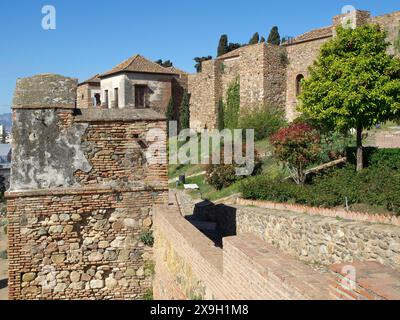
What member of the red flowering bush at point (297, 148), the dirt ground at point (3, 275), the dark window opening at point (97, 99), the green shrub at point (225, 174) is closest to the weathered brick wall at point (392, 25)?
the green shrub at point (225, 174)

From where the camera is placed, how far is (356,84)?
1354cm

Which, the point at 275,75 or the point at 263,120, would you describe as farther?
the point at 275,75

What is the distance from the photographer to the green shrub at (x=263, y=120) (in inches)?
1065

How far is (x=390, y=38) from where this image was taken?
71.8ft

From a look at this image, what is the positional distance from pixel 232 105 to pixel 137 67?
7.58 m

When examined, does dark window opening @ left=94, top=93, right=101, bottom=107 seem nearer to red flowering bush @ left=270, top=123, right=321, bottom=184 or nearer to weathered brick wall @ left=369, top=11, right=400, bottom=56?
weathered brick wall @ left=369, top=11, right=400, bottom=56

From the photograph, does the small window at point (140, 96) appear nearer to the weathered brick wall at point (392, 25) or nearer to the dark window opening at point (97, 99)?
the dark window opening at point (97, 99)

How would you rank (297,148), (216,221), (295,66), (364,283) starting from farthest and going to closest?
(295,66), (216,221), (297,148), (364,283)

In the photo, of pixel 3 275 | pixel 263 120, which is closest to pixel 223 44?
pixel 263 120

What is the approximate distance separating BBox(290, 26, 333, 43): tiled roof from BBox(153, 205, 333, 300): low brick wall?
21059mm

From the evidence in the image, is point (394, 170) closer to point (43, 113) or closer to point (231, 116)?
point (43, 113)

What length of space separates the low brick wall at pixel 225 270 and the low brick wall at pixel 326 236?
3.65 meters

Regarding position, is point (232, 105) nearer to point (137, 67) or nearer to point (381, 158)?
point (137, 67)
